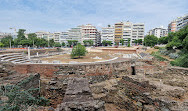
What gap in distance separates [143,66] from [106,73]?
557 centimetres

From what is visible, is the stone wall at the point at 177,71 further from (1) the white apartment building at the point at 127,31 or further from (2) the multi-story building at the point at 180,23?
(1) the white apartment building at the point at 127,31

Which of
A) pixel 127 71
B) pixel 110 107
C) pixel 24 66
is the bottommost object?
pixel 110 107

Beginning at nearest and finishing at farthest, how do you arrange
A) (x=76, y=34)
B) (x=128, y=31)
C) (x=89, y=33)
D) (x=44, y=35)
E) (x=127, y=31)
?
1. (x=128, y=31)
2. (x=127, y=31)
3. (x=89, y=33)
4. (x=76, y=34)
5. (x=44, y=35)

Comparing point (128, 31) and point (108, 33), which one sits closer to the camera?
point (128, 31)

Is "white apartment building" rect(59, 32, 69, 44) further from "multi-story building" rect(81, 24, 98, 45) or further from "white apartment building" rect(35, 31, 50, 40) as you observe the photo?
"white apartment building" rect(35, 31, 50, 40)

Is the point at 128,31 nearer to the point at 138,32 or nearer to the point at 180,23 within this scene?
the point at 138,32

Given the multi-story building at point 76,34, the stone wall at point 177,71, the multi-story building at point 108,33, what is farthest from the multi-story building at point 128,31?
the stone wall at point 177,71

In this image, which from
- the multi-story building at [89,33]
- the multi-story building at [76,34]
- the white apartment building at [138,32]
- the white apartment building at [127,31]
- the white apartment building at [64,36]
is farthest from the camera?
the white apartment building at [64,36]

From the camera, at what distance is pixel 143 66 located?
47.4 feet

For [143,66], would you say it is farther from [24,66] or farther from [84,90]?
[24,66]

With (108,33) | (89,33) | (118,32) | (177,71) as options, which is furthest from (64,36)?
(177,71)

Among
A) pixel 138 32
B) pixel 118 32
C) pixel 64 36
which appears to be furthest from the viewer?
pixel 64 36

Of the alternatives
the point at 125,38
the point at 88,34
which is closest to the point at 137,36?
the point at 125,38

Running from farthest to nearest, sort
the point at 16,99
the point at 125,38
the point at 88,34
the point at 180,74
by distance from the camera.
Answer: the point at 88,34 < the point at 125,38 < the point at 180,74 < the point at 16,99
